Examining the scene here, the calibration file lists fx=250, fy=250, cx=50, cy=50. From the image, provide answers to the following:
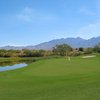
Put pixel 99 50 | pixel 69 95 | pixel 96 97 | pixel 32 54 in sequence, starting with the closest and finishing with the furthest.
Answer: pixel 96 97 < pixel 69 95 < pixel 99 50 < pixel 32 54

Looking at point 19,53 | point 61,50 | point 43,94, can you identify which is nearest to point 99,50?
point 61,50

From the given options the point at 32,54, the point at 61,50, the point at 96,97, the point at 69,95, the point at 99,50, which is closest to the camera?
the point at 96,97

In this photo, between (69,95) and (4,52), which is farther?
(4,52)

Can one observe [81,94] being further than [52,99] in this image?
Yes

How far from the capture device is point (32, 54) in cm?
12850

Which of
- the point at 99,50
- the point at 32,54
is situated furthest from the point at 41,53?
the point at 99,50

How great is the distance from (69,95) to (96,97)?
1.32 metres

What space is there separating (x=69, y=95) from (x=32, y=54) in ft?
387

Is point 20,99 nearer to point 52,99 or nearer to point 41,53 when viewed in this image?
point 52,99

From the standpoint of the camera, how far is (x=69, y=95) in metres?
10.9

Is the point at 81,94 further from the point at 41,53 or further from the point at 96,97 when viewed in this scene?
the point at 41,53

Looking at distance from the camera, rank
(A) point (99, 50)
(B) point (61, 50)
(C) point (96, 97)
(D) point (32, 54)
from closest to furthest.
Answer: (C) point (96, 97)
(A) point (99, 50)
(D) point (32, 54)
(B) point (61, 50)

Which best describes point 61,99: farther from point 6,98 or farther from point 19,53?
point 19,53

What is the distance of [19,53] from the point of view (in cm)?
13338
